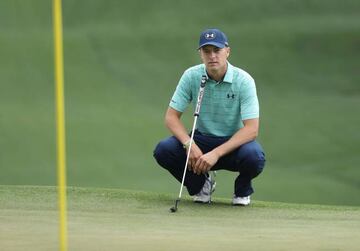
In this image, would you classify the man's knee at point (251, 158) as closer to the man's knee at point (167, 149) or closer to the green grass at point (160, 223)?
the green grass at point (160, 223)

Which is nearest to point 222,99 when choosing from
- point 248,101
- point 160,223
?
point 248,101

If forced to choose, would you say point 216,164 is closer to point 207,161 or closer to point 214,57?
point 207,161

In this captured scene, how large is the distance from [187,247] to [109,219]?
99 cm

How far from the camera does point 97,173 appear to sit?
7422 mm

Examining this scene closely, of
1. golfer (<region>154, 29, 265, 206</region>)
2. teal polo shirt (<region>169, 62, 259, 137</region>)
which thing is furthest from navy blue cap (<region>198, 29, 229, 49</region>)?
teal polo shirt (<region>169, 62, 259, 137</region>)

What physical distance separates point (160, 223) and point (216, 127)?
1051 millimetres

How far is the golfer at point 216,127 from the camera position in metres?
5.51

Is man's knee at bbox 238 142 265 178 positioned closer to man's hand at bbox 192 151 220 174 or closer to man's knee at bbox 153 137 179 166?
man's hand at bbox 192 151 220 174

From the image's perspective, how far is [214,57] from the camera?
551 cm

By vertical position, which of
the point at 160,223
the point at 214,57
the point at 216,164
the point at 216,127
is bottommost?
the point at 160,223

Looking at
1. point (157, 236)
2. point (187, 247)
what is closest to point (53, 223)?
point (157, 236)

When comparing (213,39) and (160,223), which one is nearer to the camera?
(160,223)

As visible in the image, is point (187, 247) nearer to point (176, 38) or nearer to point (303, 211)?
point (303, 211)

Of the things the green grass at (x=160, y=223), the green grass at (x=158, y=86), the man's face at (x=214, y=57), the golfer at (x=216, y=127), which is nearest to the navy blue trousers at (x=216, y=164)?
Answer: the golfer at (x=216, y=127)
